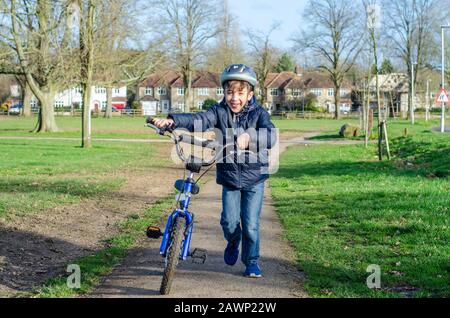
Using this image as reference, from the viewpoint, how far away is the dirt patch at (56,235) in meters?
7.06

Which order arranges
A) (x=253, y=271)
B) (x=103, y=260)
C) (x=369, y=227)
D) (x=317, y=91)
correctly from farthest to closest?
(x=317, y=91), (x=369, y=227), (x=103, y=260), (x=253, y=271)

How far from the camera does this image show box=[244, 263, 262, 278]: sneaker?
6.67 meters

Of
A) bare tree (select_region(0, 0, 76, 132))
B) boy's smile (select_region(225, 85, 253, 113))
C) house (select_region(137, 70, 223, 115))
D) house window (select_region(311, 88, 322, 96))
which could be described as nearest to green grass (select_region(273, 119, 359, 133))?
bare tree (select_region(0, 0, 76, 132))

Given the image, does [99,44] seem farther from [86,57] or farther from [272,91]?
[272,91]

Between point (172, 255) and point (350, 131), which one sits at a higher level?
point (350, 131)

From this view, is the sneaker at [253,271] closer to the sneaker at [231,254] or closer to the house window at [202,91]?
the sneaker at [231,254]

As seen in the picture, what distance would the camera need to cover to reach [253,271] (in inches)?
263

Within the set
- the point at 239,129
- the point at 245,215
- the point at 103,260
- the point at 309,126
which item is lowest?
the point at 103,260

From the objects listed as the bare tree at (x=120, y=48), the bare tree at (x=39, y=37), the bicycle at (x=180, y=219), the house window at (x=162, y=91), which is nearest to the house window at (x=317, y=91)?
the house window at (x=162, y=91)

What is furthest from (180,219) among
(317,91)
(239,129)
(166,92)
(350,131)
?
(166,92)

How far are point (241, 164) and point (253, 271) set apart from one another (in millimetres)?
1086
